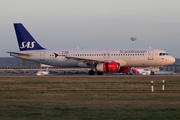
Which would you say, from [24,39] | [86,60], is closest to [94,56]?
[86,60]

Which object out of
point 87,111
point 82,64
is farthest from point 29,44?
point 87,111

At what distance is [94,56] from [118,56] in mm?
3748

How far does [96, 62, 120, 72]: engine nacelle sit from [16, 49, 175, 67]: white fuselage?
2.23 metres

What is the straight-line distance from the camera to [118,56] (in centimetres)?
3834

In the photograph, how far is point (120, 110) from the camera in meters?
10.2

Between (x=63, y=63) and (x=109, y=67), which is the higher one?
(x=63, y=63)

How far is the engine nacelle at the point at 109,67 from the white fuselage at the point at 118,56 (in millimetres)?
2228

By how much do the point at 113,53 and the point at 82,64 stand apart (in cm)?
497

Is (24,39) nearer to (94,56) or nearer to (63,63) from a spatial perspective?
(63,63)

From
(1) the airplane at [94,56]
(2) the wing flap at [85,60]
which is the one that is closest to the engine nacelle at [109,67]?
(1) the airplane at [94,56]

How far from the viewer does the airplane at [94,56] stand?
37531 mm

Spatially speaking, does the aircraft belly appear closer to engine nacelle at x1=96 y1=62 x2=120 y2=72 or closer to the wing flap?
the wing flap

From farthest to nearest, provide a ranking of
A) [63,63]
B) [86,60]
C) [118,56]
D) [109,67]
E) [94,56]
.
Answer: [63,63] < [94,56] < [118,56] < [86,60] < [109,67]

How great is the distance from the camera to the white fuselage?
37.7 metres
